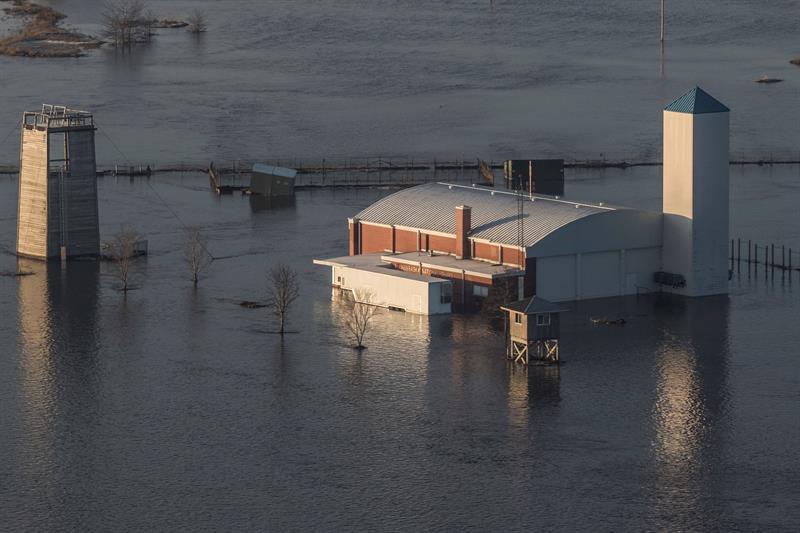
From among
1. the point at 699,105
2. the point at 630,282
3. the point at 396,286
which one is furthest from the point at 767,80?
the point at 396,286

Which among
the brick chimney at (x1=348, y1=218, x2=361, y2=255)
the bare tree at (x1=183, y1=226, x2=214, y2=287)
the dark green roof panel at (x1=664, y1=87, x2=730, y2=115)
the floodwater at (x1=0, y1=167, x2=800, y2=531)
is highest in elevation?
the dark green roof panel at (x1=664, y1=87, x2=730, y2=115)

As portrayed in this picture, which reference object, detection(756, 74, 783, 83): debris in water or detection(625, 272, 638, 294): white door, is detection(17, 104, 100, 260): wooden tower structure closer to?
detection(625, 272, 638, 294): white door

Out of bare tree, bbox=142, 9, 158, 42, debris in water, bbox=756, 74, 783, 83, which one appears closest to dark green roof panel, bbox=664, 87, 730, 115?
debris in water, bbox=756, 74, 783, 83

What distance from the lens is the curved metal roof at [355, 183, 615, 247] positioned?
2387 inches

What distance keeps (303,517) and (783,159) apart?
58938mm

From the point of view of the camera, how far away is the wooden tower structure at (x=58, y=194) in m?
70.7

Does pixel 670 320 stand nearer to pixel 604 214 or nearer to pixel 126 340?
pixel 604 214

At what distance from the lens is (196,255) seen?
67.1m

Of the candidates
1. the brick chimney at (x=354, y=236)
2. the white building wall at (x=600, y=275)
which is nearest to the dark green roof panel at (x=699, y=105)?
the white building wall at (x=600, y=275)

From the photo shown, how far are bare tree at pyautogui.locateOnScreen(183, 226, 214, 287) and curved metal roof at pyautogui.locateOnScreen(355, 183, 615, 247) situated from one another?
626cm

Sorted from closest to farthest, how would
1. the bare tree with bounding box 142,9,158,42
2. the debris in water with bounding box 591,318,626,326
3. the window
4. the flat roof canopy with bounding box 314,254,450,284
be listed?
the debris in water with bounding box 591,318,626,326
the window
the flat roof canopy with bounding box 314,254,450,284
the bare tree with bounding box 142,9,158,42

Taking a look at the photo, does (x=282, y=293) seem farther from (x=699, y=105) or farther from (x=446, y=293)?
(x=699, y=105)

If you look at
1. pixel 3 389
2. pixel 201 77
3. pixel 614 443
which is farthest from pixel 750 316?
pixel 201 77

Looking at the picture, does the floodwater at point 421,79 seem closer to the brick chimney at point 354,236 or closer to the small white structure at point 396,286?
the brick chimney at point 354,236
